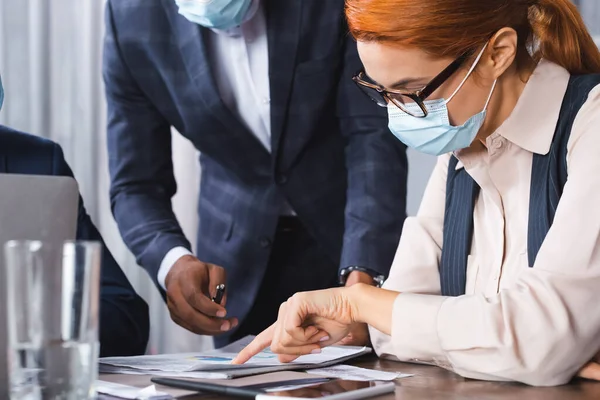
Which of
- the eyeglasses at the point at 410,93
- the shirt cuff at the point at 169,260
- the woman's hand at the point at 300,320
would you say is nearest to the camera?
the woman's hand at the point at 300,320

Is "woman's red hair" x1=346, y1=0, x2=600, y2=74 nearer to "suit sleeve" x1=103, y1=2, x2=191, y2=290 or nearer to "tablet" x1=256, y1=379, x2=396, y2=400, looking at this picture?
"tablet" x1=256, y1=379, x2=396, y2=400

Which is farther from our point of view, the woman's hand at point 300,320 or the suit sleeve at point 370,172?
the suit sleeve at point 370,172

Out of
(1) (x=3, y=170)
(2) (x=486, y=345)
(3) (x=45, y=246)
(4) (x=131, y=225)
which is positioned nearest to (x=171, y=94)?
(4) (x=131, y=225)

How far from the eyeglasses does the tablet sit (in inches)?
18.6

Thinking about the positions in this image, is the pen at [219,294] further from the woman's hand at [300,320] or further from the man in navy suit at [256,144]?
the woman's hand at [300,320]

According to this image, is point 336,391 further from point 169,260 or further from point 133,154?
point 133,154

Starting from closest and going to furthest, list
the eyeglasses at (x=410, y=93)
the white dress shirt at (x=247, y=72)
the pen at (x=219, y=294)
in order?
the eyeglasses at (x=410, y=93) < the pen at (x=219, y=294) < the white dress shirt at (x=247, y=72)

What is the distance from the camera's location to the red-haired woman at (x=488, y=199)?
1107mm

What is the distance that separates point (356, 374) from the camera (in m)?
1.14

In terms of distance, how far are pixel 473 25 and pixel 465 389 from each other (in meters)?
0.54

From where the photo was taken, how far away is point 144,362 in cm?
118

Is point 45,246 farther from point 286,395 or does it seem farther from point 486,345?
point 486,345

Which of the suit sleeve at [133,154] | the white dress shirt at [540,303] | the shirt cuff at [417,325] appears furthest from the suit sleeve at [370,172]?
the shirt cuff at [417,325]

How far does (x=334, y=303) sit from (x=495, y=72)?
44 centimetres
